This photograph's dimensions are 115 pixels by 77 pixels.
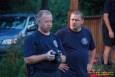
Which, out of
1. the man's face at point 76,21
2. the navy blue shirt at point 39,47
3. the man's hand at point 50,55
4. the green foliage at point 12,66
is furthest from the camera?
the green foliage at point 12,66

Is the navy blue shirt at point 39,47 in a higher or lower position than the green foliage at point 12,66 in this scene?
higher

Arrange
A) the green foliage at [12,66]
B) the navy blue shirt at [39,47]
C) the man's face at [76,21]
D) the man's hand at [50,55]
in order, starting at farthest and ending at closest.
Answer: the green foliage at [12,66] → the man's face at [76,21] → the navy blue shirt at [39,47] → the man's hand at [50,55]

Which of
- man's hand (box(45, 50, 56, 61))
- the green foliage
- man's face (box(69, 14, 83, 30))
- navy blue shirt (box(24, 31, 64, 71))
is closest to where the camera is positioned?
man's hand (box(45, 50, 56, 61))

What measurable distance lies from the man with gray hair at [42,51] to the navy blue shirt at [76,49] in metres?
1.00

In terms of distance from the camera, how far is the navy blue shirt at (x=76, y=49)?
806 cm

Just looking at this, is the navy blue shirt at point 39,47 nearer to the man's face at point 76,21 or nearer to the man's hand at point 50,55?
the man's hand at point 50,55

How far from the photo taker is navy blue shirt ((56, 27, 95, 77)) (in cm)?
806

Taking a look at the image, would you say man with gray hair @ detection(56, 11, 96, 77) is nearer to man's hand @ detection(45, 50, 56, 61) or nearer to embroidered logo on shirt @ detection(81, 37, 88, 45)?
embroidered logo on shirt @ detection(81, 37, 88, 45)

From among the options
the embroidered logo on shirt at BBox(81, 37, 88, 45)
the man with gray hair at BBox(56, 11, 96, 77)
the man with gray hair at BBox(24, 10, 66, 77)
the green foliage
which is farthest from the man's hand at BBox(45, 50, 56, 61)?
the green foliage

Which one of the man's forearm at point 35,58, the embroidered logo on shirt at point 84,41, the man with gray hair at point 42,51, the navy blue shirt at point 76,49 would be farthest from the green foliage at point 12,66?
the man's forearm at point 35,58

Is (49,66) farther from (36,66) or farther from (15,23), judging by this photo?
(15,23)

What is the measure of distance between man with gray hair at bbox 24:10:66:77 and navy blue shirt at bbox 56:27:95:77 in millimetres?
1001

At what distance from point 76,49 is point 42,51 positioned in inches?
49.2

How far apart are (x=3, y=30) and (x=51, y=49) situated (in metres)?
10.3
